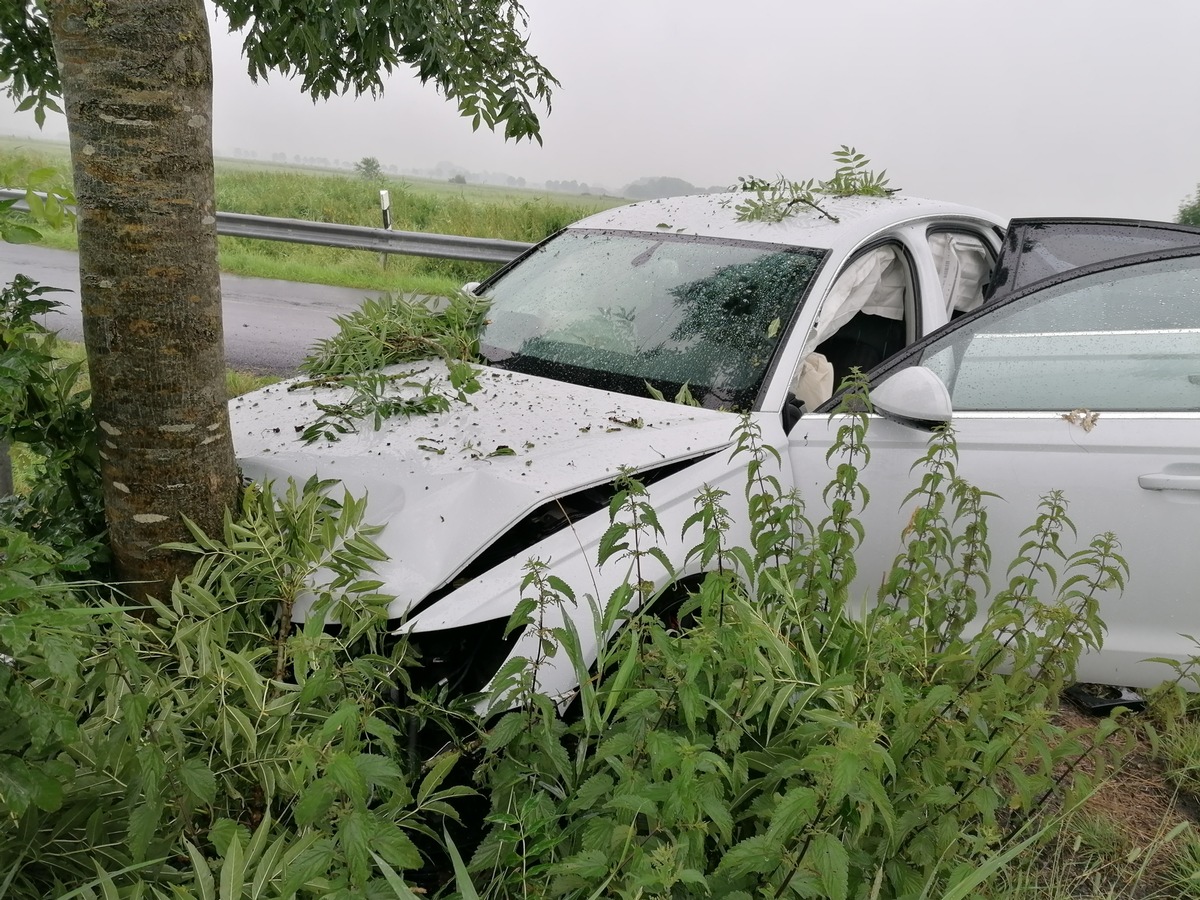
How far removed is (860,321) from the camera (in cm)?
358

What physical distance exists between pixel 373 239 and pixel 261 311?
2061 millimetres

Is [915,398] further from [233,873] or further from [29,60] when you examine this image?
[29,60]

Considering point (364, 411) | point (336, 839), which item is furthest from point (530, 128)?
point (336, 839)

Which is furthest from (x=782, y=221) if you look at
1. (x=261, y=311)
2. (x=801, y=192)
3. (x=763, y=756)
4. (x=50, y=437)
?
(x=261, y=311)

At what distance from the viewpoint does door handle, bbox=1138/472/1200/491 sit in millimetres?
2482

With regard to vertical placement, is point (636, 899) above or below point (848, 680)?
below

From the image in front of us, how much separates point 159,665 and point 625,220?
94.4 inches

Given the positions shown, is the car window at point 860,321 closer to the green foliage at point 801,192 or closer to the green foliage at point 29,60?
the green foliage at point 801,192

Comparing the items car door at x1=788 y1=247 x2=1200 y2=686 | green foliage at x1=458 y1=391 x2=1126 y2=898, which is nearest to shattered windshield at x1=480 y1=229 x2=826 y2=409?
car door at x1=788 y1=247 x2=1200 y2=686

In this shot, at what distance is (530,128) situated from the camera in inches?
157

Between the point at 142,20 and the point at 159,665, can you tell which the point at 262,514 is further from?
the point at 142,20

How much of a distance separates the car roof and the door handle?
1140 millimetres

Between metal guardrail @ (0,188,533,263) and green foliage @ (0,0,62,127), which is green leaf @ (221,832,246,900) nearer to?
green foliage @ (0,0,62,127)

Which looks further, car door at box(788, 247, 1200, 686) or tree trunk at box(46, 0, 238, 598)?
car door at box(788, 247, 1200, 686)
